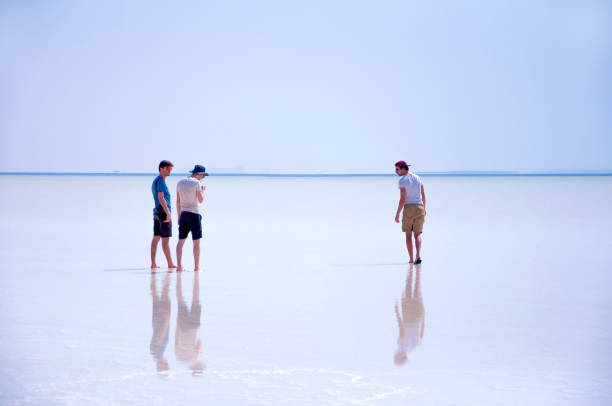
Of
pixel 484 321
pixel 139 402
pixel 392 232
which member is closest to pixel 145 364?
pixel 139 402

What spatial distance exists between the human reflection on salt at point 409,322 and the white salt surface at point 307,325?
1.7 inches

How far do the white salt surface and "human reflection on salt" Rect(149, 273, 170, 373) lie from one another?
0.03m

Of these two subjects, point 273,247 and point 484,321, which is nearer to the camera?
point 484,321

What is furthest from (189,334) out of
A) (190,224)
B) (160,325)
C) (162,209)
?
(162,209)

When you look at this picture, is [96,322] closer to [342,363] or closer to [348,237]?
[342,363]

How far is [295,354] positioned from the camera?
5.74 m

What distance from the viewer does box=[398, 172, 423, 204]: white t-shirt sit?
11797 millimetres

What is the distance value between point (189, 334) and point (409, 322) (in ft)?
7.46

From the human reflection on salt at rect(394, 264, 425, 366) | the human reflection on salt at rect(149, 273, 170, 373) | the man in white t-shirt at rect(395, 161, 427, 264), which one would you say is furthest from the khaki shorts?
the human reflection on salt at rect(149, 273, 170, 373)

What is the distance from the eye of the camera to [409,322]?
22.8 feet

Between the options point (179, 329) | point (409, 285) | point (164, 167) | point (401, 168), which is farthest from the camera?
point (401, 168)

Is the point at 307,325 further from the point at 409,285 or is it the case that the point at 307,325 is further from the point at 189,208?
the point at 189,208

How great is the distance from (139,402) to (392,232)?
1292 centimetres

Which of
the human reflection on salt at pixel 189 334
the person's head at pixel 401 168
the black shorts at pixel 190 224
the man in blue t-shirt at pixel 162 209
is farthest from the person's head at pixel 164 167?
the person's head at pixel 401 168
